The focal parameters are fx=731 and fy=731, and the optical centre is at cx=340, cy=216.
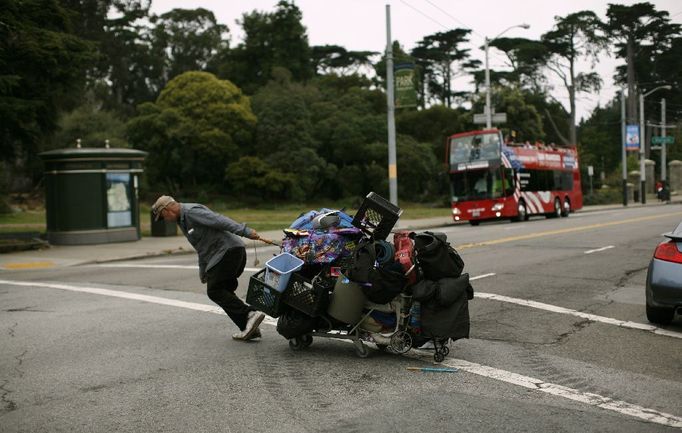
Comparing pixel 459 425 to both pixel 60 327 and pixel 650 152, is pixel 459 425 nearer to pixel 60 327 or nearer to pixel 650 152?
pixel 60 327

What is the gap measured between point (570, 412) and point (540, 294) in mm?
5843

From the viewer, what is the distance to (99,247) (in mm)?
21859

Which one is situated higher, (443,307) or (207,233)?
(207,233)

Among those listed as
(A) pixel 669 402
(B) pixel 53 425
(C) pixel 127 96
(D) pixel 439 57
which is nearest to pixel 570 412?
(A) pixel 669 402

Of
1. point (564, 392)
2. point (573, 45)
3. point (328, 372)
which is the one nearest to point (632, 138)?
point (573, 45)

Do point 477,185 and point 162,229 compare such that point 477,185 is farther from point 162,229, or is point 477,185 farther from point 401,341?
point 401,341

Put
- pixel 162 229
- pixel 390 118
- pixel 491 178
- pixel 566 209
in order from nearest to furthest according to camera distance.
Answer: pixel 162 229 → pixel 390 118 → pixel 491 178 → pixel 566 209

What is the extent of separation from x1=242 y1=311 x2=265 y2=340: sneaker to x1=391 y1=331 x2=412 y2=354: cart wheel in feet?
5.17

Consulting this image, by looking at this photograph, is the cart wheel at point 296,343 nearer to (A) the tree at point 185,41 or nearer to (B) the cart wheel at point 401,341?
(B) the cart wheel at point 401,341

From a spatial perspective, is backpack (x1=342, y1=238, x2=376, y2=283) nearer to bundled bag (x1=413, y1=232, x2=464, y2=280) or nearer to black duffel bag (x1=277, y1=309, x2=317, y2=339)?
bundled bag (x1=413, y1=232, x2=464, y2=280)

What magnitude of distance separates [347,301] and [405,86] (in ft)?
75.8

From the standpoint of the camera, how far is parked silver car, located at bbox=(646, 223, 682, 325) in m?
8.18

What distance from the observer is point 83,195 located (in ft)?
74.1

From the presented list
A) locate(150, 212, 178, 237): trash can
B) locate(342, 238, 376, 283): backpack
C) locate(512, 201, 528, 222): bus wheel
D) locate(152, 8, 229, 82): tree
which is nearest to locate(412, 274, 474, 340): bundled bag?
locate(342, 238, 376, 283): backpack
